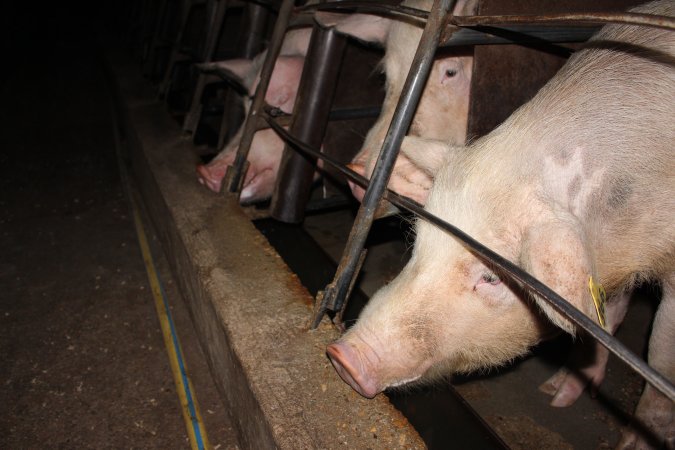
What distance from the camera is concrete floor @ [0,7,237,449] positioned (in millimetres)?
2363

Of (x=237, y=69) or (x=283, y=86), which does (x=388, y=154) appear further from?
(x=237, y=69)

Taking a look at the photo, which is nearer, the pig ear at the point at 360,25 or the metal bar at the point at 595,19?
the metal bar at the point at 595,19

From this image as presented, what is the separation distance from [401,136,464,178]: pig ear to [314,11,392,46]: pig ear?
3.97 feet

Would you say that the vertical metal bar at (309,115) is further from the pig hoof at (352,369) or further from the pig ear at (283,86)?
the pig hoof at (352,369)

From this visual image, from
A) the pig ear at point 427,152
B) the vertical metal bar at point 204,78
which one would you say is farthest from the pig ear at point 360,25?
the vertical metal bar at point 204,78

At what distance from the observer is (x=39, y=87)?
9.05 m

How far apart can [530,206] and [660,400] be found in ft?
4.38

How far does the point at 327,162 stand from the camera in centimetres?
214

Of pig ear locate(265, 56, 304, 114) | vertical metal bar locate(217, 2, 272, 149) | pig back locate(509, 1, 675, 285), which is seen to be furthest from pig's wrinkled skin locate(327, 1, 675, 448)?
vertical metal bar locate(217, 2, 272, 149)

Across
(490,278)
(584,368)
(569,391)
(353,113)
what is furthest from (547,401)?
(353,113)

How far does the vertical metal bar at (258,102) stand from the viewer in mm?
→ 2959

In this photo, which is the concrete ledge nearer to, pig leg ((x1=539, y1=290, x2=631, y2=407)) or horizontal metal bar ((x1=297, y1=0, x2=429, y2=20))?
horizontal metal bar ((x1=297, y1=0, x2=429, y2=20))

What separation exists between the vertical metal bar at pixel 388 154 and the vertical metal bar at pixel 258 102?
1.52 m

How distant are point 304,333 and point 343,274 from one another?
308 mm
